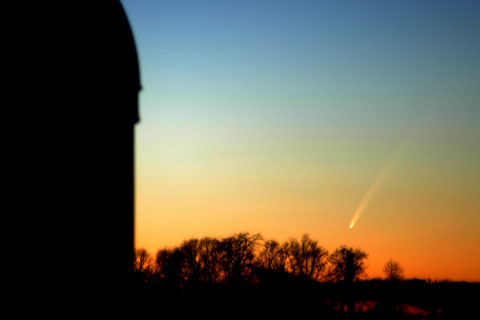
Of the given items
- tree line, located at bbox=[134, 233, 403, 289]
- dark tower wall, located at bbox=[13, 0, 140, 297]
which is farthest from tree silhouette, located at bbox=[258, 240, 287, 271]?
dark tower wall, located at bbox=[13, 0, 140, 297]

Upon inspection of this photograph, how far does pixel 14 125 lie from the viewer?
6.79 meters

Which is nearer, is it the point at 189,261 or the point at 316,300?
the point at 316,300

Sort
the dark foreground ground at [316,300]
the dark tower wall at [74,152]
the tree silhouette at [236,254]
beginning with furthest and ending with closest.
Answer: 1. the tree silhouette at [236,254]
2. the dark foreground ground at [316,300]
3. the dark tower wall at [74,152]

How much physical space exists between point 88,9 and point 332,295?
47222 mm

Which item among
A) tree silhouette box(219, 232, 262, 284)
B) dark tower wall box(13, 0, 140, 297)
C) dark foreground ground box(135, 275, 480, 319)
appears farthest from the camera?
tree silhouette box(219, 232, 262, 284)

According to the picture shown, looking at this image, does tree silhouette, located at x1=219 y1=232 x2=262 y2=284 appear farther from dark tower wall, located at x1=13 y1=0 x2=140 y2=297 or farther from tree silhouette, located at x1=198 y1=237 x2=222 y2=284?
dark tower wall, located at x1=13 y1=0 x2=140 y2=297

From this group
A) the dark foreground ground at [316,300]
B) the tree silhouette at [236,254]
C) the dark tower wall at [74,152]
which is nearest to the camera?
the dark tower wall at [74,152]

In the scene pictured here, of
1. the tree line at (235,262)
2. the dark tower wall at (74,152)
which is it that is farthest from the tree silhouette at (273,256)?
the dark tower wall at (74,152)

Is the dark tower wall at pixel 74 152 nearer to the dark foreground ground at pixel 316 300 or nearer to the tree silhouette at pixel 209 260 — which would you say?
the dark foreground ground at pixel 316 300

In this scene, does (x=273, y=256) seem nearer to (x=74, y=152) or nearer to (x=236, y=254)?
(x=236, y=254)

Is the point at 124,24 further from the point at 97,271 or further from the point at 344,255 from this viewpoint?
the point at 344,255

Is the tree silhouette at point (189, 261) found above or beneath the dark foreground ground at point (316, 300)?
above

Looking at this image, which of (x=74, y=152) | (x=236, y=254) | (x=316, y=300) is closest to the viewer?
(x=74, y=152)

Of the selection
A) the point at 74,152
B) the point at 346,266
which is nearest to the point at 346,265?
the point at 346,266
